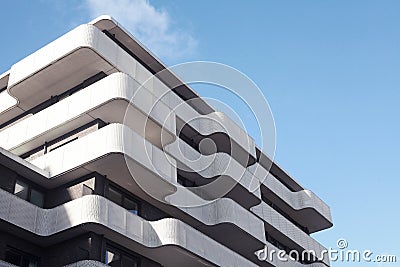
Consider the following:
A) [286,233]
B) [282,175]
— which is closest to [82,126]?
[286,233]

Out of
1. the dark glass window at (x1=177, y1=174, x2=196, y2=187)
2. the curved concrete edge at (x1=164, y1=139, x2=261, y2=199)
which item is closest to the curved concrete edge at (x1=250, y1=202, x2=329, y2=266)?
the curved concrete edge at (x1=164, y1=139, x2=261, y2=199)

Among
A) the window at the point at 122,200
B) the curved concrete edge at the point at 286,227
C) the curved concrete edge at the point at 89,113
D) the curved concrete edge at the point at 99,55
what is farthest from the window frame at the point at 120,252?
the curved concrete edge at the point at 286,227

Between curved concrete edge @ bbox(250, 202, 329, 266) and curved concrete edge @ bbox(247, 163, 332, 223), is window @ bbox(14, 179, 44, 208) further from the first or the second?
curved concrete edge @ bbox(247, 163, 332, 223)

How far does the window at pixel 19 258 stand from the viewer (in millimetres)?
21766

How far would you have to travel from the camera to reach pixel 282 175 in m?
40.9

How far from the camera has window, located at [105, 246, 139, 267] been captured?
22.9m

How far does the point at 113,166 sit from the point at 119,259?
11.9 feet

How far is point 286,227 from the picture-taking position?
3581cm

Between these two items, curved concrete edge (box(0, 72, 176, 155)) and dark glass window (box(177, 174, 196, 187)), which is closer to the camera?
curved concrete edge (box(0, 72, 176, 155))

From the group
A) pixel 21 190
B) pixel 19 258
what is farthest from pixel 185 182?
pixel 19 258

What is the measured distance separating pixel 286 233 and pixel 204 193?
7.40 meters

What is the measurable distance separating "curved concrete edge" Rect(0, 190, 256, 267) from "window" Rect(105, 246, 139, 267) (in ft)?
3.42

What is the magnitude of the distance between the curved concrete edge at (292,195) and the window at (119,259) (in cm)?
1273

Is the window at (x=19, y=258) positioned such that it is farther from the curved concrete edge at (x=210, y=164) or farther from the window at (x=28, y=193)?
the curved concrete edge at (x=210, y=164)
